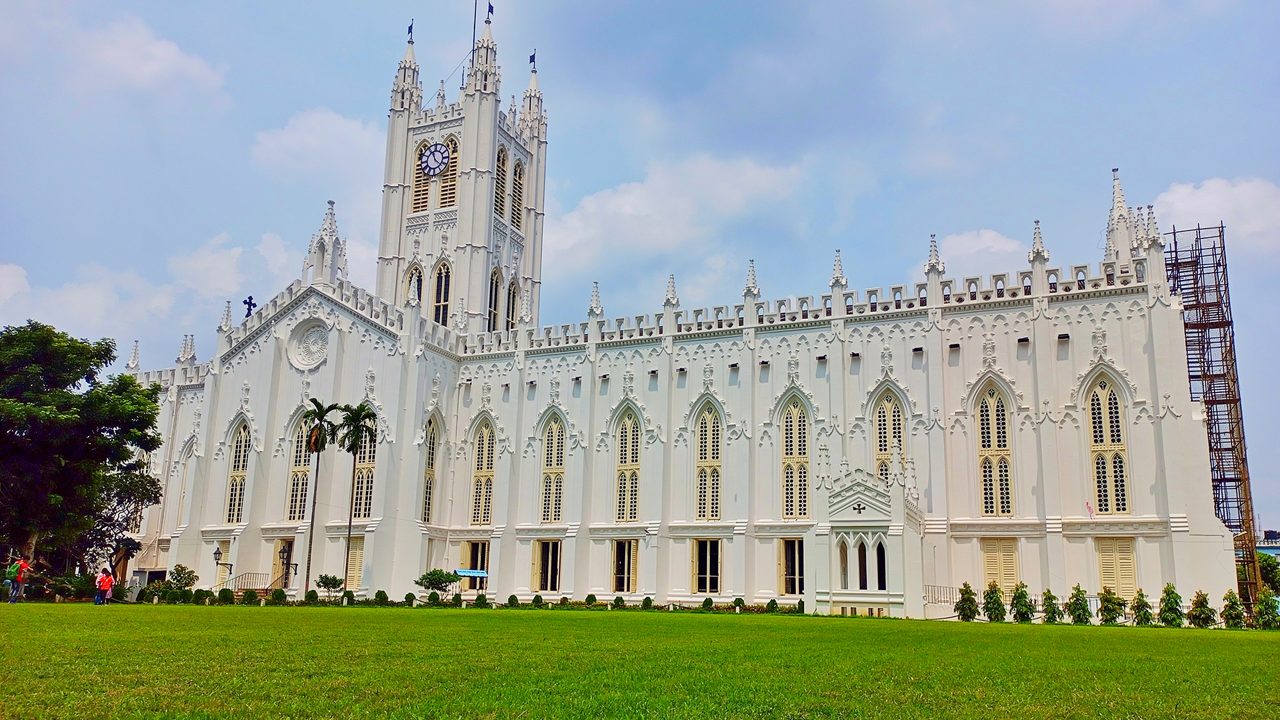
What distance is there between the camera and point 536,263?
7738 centimetres

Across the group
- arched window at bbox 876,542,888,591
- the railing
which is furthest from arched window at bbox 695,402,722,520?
the railing

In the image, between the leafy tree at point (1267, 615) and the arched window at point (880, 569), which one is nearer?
the leafy tree at point (1267, 615)

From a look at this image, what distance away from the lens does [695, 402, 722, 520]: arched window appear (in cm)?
5353

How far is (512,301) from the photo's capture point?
74562 millimetres

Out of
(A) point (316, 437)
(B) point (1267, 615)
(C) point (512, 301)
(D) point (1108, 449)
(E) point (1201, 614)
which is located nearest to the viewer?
(B) point (1267, 615)

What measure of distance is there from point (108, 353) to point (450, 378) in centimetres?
1933

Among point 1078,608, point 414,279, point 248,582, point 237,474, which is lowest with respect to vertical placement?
point 1078,608

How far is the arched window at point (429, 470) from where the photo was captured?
59.0 m

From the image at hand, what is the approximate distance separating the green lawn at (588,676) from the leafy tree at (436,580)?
32.2m

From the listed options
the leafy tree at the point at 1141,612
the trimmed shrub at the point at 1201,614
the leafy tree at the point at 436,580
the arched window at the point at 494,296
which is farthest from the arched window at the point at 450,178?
the trimmed shrub at the point at 1201,614

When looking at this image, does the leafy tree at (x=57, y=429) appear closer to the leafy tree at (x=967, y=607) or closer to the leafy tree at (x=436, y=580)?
the leafy tree at (x=436, y=580)

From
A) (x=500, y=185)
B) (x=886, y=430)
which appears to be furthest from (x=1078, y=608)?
(x=500, y=185)

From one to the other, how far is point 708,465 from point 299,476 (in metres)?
25.3

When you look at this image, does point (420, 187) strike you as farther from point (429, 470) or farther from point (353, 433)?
point (353, 433)
